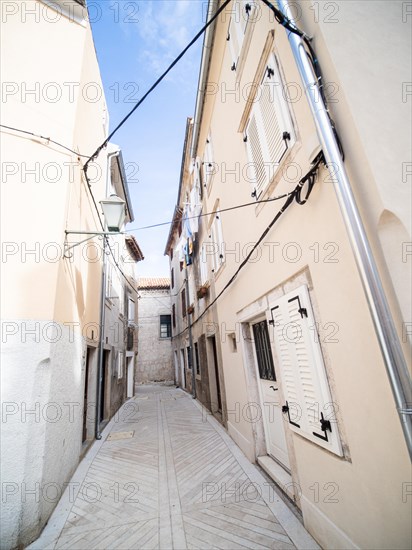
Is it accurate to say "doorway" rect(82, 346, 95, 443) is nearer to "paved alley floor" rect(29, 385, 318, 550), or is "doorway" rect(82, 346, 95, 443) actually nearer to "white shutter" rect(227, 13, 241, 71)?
"paved alley floor" rect(29, 385, 318, 550)

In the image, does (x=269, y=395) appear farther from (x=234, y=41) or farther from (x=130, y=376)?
(x=130, y=376)

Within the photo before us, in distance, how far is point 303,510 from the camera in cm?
313

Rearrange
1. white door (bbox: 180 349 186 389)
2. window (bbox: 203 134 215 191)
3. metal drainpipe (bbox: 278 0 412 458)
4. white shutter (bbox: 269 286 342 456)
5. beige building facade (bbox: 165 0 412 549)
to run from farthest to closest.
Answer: white door (bbox: 180 349 186 389) → window (bbox: 203 134 215 191) → white shutter (bbox: 269 286 342 456) → beige building facade (bbox: 165 0 412 549) → metal drainpipe (bbox: 278 0 412 458)

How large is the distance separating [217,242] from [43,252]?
4540mm

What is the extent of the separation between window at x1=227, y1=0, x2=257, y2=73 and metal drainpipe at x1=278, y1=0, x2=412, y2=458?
115 inches

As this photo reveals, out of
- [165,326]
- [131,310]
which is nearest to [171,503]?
[131,310]

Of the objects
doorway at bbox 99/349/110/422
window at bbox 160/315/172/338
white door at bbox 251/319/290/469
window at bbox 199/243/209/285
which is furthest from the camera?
window at bbox 160/315/172/338

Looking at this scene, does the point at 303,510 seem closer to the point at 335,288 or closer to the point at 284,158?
the point at 335,288

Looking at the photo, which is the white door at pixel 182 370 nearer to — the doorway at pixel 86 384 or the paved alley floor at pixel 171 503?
the doorway at pixel 86 384

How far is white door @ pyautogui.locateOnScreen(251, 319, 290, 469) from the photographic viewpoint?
171 inches

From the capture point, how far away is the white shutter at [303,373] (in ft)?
8.92

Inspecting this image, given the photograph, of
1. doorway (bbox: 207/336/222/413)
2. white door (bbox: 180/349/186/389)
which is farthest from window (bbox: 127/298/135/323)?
doorway (bbox: 207/336/222/413)

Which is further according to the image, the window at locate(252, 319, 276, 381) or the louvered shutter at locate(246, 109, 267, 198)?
the window at locate(252, 319, 276, 381)

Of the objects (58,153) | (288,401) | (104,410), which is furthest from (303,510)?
(104,410)
